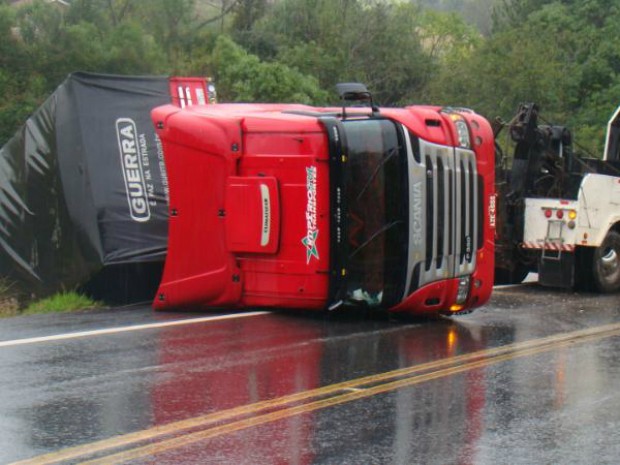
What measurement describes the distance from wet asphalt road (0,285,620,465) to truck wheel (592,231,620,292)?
3.37m

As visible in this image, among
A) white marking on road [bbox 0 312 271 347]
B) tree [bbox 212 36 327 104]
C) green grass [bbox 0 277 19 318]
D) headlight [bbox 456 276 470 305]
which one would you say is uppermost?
tree [bbox 212 36 327 104]

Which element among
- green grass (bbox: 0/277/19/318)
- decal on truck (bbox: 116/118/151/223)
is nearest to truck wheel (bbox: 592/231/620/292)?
decal on truck (bbox: 116/118/151/223)

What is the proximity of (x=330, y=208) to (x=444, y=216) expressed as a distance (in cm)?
119

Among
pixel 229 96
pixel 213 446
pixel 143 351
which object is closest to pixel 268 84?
pixel 229 96

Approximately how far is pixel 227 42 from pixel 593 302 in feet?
61.6

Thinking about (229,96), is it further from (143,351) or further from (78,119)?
(143,351)

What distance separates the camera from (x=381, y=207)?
10797 millimetres

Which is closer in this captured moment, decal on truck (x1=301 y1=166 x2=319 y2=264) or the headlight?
decal on truck (x1=301 y1=166 x2=319 y2=264)

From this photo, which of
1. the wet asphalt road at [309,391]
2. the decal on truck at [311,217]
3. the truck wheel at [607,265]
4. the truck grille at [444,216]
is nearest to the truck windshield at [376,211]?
the truck grille at [444,216]

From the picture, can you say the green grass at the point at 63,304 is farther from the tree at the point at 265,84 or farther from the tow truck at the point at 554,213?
the tree at the point at 265,84

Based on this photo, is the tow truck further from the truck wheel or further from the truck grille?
the truck grille

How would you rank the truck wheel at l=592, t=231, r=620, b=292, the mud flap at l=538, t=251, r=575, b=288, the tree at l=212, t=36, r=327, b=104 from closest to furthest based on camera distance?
the mud flap at l=538, t=251, r=575, b=288 → the truck wheel at l=592, t=231, r=620, b=292 → the tree at l=212, t=36, r=327, b=104


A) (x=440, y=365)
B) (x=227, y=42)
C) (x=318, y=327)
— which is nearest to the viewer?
(x=440, y=365)

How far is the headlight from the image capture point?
11.2 m
